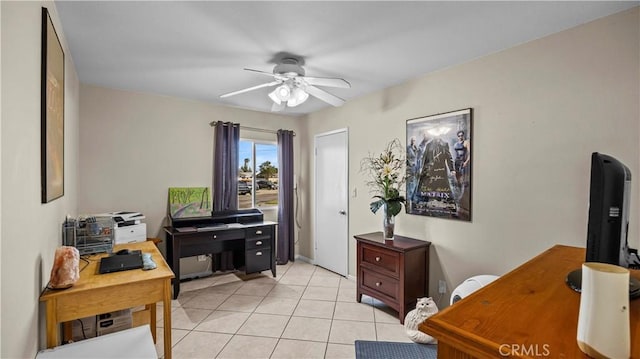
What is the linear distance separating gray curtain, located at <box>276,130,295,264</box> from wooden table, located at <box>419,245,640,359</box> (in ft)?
12.3

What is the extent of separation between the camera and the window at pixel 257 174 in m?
4.50

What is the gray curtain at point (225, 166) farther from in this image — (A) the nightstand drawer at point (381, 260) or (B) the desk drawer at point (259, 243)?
(A) the nightstand drawer at point (381, 260)

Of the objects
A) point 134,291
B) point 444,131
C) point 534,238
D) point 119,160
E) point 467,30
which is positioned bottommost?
point 134,291

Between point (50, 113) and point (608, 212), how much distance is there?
2.53 metres

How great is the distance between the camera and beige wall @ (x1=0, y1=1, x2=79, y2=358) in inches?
39.8

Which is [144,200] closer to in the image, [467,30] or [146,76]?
[146,76]

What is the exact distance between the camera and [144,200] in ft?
12.3

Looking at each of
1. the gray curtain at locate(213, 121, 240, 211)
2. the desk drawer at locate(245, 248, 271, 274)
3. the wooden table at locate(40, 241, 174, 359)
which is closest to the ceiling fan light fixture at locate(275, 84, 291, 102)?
the wooden table at locate(40, 241, 174, 359)

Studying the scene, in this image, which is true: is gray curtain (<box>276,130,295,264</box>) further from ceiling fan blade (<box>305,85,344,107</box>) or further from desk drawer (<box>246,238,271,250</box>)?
ceiling fan blade (<box>305,85,344,107</box>)

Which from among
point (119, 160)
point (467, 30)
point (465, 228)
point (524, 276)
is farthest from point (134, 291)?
point (467, 30)

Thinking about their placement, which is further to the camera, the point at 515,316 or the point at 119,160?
the point at 119,160

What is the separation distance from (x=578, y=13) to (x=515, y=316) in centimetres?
212

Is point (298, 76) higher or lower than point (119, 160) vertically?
higher

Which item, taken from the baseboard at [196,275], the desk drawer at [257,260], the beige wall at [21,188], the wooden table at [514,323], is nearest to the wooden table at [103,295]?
the beige wall at [21,188]
